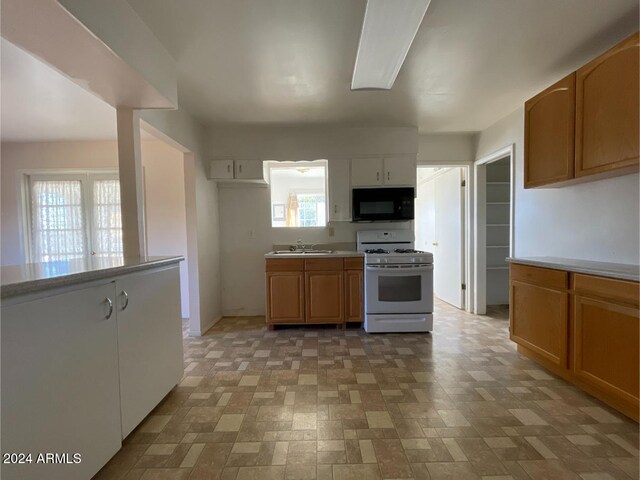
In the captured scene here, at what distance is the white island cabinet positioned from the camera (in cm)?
95

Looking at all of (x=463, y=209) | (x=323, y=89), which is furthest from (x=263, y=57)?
(x=463, y=209)

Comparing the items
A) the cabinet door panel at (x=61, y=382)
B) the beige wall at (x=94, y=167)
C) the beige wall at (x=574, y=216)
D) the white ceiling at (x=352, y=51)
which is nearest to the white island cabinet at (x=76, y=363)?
the cabinet door panel at (x=61, y=382)

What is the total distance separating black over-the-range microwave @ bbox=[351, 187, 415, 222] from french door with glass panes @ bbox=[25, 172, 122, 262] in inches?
126

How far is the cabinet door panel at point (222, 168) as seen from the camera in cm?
348

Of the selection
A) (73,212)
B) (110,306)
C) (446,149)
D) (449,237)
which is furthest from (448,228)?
(73,212)

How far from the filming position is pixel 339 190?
3531 mm

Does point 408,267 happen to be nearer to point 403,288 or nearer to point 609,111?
point 403,288

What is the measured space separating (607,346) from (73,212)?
553 centimetres

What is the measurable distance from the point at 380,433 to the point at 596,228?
224cm

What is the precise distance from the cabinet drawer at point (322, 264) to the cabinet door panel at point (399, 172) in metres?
1.17

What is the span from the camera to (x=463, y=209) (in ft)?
12.6

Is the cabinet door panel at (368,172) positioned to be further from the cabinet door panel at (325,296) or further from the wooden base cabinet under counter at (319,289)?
the cabinet door panel at (325,296)

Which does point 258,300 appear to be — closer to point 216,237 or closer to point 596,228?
point 216,237

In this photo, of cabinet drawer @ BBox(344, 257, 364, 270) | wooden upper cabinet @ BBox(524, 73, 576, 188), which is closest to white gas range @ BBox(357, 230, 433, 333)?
cabinet drawer @ BBox(344, 257, 364, 270)
